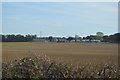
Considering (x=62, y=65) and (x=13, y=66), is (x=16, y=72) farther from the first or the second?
(x=62, y=65)

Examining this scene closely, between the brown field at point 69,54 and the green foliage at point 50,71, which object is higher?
the green foliage at point 50,71

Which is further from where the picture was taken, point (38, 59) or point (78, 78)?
point (38, 59)

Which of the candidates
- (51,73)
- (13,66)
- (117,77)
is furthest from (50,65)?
(117,77)

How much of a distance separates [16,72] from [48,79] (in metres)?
0.83

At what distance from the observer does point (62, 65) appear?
5.52 meters

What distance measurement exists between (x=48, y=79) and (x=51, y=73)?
16cm

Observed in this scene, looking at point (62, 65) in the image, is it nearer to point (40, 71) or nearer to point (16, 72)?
point (40, 71)

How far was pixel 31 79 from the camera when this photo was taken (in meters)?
5.23

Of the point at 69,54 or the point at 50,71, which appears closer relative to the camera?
the point at 50,71

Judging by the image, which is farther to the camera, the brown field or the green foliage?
the brown field

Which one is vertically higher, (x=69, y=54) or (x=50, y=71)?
(x=50, y=71)

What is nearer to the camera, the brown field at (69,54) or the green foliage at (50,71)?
the green foliage at (50,71)

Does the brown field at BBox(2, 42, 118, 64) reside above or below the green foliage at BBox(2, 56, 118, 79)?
below

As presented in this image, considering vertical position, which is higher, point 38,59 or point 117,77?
point 38,59
